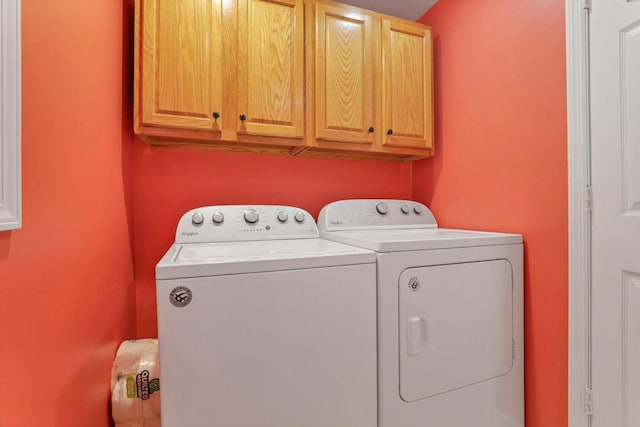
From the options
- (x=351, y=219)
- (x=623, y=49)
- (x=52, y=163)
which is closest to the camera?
(x=52, y=163)

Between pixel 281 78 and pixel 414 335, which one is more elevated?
pixel 281 78

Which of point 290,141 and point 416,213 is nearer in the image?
point 290,141

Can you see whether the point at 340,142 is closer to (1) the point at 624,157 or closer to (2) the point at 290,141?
(2) the point at 290,141

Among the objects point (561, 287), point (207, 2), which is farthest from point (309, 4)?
point (561, 287)

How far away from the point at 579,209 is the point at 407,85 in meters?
1.06

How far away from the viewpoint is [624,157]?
103cm

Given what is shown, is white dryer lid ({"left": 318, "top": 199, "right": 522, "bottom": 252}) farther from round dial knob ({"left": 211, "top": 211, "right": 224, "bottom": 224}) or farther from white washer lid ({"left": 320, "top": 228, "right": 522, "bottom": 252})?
round dial knob ({"left": 211, "top": 211, "right": 224, "bottom": 224})

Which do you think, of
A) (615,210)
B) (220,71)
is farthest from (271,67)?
(615,210)

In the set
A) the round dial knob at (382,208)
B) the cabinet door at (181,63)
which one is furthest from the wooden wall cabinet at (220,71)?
the round dial knob at (382,208)

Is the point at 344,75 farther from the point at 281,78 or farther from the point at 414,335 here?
the point at 414,335

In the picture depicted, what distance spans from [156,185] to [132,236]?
297 mm

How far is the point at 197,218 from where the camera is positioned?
→ 149 cm

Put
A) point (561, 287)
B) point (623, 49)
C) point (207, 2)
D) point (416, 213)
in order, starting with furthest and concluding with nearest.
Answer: point (416, 213)
point (207, 2)
point (561, 287)
point (623, 49)

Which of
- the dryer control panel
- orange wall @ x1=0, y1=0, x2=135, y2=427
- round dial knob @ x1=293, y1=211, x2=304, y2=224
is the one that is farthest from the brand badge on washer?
the dryer control panel
